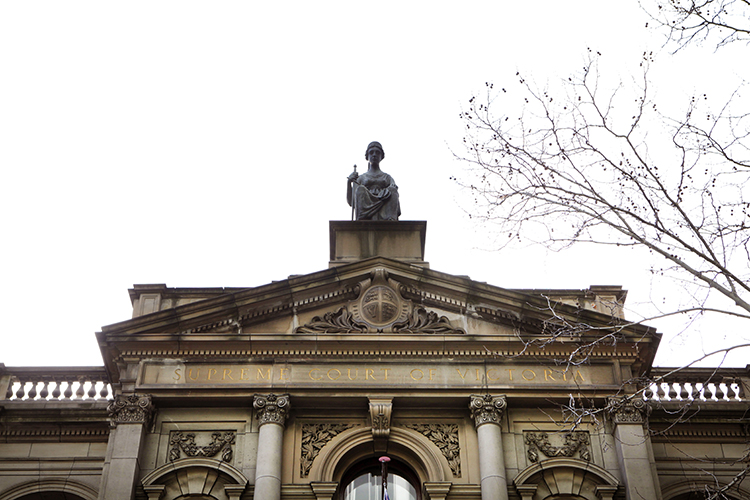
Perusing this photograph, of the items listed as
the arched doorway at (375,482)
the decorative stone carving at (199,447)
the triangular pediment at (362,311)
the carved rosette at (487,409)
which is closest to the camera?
→ the decorative stone carving at (199,447)

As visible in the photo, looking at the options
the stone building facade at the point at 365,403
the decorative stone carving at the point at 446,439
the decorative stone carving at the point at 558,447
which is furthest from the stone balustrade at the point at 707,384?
the decorative stone carving at the point at 446,439

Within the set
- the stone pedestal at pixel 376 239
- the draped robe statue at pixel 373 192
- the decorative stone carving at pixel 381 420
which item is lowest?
the decorative stone carving at pixel 381 420

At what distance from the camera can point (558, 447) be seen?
21.1m

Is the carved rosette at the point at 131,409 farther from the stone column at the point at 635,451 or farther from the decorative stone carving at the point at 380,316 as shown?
the stone column at the point at 635,451

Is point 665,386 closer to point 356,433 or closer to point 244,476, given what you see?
point 356,433

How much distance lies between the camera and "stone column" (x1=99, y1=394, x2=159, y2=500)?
19.9 metres

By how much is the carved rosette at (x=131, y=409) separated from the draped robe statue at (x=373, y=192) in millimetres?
7923

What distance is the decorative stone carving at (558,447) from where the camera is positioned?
20.9 m

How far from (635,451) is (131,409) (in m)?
10.7

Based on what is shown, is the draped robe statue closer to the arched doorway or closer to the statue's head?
the statue's head

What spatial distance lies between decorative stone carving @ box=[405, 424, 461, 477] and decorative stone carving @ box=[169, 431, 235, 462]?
155 inches

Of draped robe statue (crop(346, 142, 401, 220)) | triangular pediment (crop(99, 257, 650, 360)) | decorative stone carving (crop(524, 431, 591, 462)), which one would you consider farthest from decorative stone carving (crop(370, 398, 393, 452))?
draped robe statue (crop(346, 142, 401, 220))

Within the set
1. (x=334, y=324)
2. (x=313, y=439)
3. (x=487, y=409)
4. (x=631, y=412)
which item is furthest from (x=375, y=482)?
(x=631, y=412)

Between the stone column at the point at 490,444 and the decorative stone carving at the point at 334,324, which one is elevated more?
the decorative stone carving at the point at 334,324
